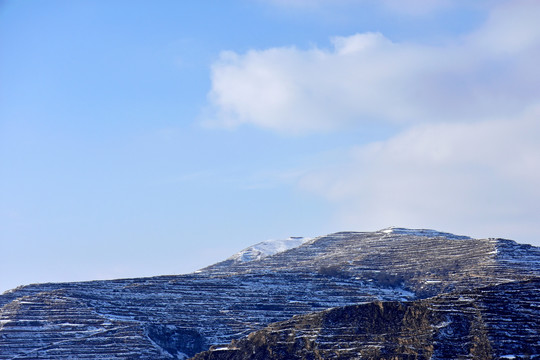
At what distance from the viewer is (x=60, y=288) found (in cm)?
12900

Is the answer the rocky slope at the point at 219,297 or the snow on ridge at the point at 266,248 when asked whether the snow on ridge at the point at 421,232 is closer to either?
the rocky slope at the point at 219,297

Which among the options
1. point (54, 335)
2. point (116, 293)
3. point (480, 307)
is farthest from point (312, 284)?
point (480, 307)

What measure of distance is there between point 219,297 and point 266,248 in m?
59.8

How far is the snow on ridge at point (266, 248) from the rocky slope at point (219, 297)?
86.7ft

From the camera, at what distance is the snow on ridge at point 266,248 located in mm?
180462

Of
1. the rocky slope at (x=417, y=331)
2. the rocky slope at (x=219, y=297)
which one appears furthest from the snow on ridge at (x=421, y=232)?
the rocky slope at (x=417, y=331)

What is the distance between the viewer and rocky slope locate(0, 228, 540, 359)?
111 m

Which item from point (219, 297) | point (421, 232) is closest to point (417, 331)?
point (219, 297)

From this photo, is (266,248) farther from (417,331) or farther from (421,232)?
(417,331)

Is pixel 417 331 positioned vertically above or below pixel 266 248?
below

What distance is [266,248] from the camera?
187 metres

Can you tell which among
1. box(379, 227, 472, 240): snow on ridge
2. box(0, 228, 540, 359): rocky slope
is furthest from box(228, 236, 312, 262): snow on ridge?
box(0, 228, 540, 359): rocky slope

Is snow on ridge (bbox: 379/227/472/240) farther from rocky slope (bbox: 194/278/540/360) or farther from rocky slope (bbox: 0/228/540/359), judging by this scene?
rocky slope (bbox: 194/278/540/360)

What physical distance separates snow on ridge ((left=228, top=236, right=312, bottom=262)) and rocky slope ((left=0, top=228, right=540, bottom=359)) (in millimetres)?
26427
